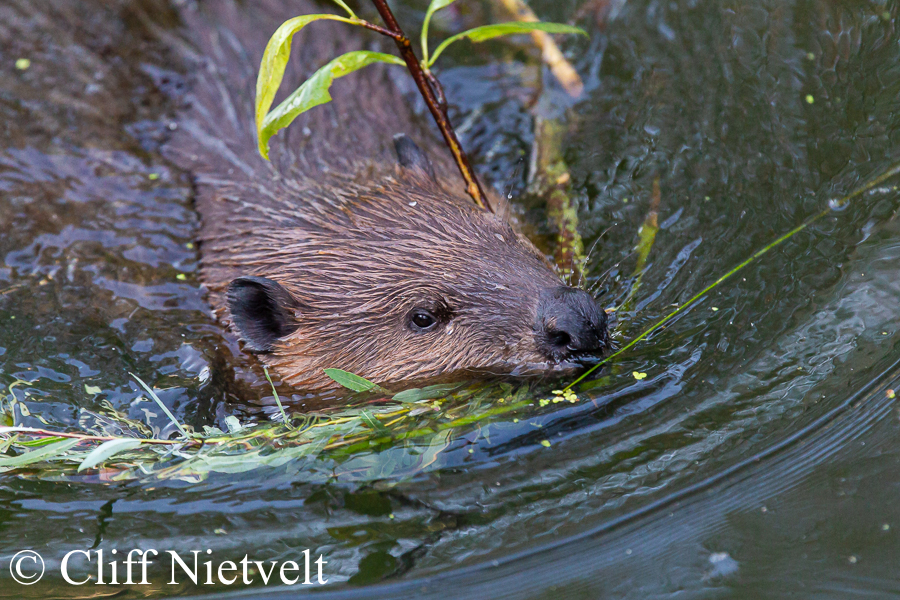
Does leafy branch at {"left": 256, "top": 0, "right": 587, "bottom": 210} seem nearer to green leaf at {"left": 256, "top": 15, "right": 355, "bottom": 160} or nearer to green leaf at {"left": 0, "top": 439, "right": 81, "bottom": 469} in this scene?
Result: green leaf at {"left": 256, "top": 15, "right": 355, "bottom": 160}

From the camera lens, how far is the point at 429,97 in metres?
3.79

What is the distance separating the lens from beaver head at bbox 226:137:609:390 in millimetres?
3244

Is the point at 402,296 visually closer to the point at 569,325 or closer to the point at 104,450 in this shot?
the point at 569,325

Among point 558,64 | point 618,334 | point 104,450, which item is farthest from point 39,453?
point 558,64

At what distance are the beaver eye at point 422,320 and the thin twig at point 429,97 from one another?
0.71 metres

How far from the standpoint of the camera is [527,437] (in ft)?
10.4

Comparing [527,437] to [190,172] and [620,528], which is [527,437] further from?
[190,172]

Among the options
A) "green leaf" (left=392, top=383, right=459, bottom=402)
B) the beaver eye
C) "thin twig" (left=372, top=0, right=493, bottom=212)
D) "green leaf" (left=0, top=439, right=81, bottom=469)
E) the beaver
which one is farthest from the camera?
"thin twig" (left=372, top=0, right=493, bottom=212)

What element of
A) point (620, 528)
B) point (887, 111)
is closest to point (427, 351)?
point (620, 528)

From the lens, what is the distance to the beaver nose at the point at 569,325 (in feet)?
9.81

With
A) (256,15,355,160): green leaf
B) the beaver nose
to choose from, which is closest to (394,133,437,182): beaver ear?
(256,15,355,160): green leaf

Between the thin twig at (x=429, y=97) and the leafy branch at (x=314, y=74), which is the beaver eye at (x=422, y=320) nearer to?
the thin twig at (x=429, y=97)

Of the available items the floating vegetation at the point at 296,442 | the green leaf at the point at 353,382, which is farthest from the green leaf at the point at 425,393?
the green leaf at the point at 353,382

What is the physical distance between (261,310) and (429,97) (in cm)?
120
